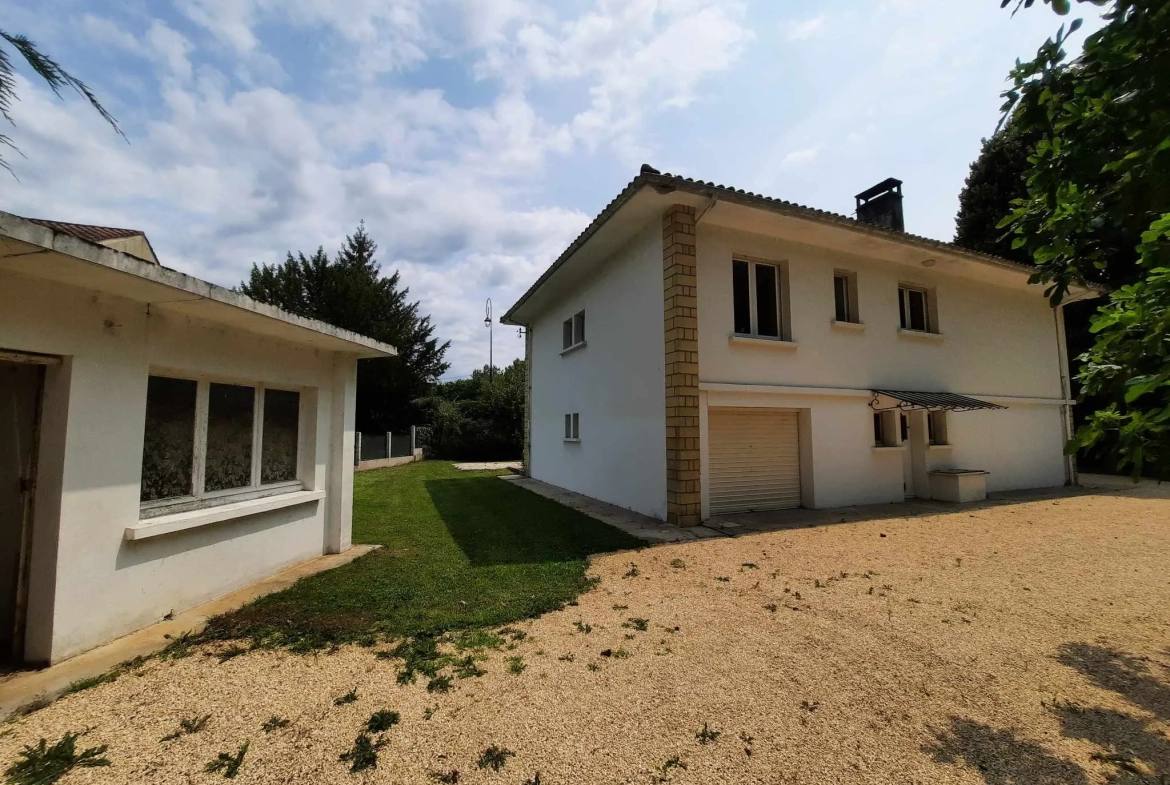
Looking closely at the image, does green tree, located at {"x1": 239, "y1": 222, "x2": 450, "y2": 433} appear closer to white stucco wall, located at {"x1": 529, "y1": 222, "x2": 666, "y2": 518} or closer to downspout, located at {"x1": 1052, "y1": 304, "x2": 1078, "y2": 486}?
white stucco wall, located at {"x1": 529, "y1": 222, "x2": 666, "y2": 518}

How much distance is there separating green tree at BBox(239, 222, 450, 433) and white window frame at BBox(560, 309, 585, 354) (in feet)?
59.2

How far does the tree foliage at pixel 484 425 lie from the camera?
26.3 metres

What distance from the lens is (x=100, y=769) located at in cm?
258

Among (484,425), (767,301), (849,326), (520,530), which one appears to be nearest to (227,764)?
(520,530)

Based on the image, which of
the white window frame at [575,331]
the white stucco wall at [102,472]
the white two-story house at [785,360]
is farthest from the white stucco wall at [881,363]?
the white stucco wall at [102,472]

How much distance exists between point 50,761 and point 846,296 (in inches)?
507

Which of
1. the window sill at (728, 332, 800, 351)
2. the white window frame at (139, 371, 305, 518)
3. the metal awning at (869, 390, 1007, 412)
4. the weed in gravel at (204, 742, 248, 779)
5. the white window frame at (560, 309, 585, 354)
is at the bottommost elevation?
the weed in gravel at (204, 742, 248, 779)

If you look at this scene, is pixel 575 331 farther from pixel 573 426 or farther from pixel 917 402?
pixel 917 402

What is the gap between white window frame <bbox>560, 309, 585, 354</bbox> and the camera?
44.9 feet

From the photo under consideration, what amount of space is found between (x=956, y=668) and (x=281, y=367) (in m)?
7.10

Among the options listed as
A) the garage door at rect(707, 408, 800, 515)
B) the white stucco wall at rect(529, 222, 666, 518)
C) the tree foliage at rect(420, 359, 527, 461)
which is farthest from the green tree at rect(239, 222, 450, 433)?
the garage door at rect(707, 408, 800, 515)

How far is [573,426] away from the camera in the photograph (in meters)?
14.0

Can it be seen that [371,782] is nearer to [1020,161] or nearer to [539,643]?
[539,643]

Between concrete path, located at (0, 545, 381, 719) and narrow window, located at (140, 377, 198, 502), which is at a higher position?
narrow window, located at (140, 377, 198, 502)
